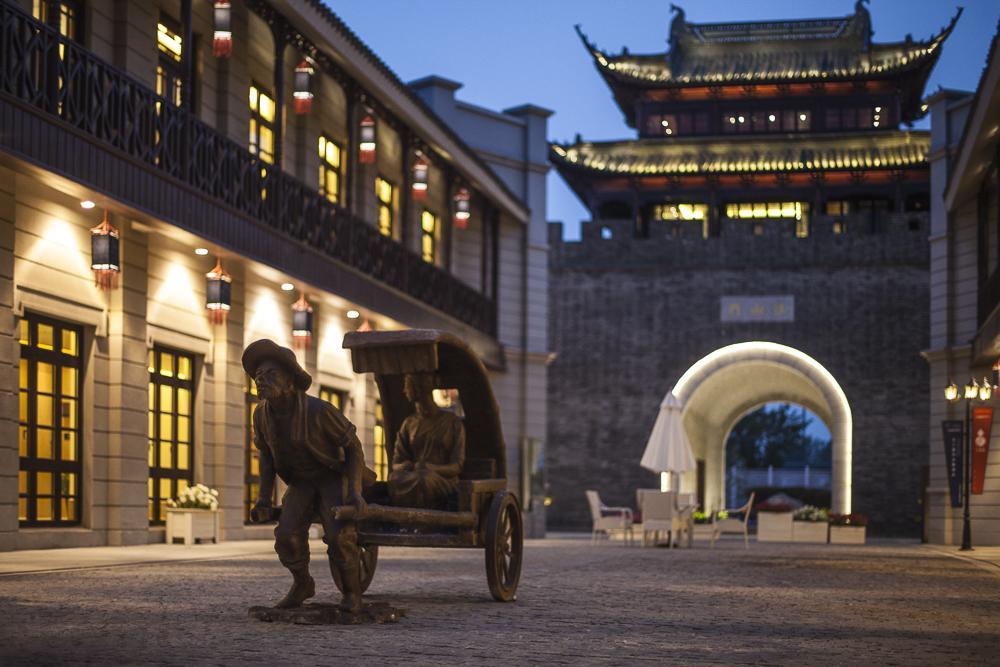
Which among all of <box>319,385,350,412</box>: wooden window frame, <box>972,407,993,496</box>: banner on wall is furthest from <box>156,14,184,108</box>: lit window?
<box>972,407,993,496</box>: banner on wall

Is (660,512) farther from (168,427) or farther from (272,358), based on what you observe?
(272,358)

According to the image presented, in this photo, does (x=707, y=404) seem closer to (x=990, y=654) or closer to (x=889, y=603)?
(x=889, y=603)

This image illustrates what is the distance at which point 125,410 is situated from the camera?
1545 cm

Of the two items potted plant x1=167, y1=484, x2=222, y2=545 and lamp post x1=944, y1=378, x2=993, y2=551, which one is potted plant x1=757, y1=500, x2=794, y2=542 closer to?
lamp post x1=944, y1=378, x2=993, y2=551

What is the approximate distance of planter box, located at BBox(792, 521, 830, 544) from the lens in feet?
94.6

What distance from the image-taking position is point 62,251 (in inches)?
568

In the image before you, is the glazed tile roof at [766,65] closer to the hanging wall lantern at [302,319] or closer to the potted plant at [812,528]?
the potted plant at [812,528]

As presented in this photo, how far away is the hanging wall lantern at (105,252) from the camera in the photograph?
46.3 ft

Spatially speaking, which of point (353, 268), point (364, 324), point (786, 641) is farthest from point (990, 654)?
point (364, 324)

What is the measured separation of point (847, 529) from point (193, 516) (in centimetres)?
1643

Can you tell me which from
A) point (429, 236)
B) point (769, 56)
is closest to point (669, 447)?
point (429, 236)

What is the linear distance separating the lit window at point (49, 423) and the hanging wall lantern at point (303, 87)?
480 cm

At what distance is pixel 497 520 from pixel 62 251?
7.62 metres

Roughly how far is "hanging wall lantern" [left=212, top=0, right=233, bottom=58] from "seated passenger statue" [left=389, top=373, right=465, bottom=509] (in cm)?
834
